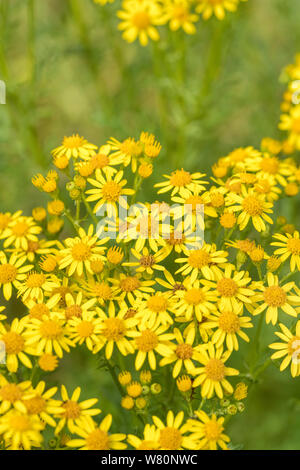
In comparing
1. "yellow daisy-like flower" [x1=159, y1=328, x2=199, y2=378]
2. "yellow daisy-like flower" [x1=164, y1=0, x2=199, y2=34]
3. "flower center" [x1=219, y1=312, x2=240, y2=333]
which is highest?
"yellow daisy-like flower" [x1=164, y1=0, x2=199, y2=34]

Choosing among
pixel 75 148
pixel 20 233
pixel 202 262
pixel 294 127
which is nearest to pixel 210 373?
pixel 202 262

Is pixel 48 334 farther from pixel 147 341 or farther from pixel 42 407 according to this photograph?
pixel 147 341

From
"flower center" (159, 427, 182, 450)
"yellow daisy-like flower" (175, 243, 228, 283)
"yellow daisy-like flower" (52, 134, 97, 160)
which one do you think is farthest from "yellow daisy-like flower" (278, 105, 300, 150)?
"flower center" (159, 427, 182, 450)

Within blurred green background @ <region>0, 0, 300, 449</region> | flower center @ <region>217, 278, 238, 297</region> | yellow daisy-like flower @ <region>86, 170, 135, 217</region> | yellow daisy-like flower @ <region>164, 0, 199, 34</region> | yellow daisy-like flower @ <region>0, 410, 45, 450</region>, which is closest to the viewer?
yellow daisy-like flower @ <region>0, 410, 45, 450</region>

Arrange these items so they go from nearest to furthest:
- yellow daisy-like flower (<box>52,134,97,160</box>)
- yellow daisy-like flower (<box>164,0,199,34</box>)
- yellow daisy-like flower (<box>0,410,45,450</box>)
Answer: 1. yellow daisy-like flower (<box>0,410,45,450</box>)
2. yellow daisy-like flower (<box>52,134,97,160</box>)
3. yellow daisy-like flower (<box>164,0,199,34</box>)

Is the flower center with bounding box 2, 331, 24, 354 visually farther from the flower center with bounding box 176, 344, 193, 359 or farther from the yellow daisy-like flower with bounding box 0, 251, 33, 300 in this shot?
the flower center with bounding box 176, 344, 193, 359

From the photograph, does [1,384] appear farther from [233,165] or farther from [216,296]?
[233,165]
